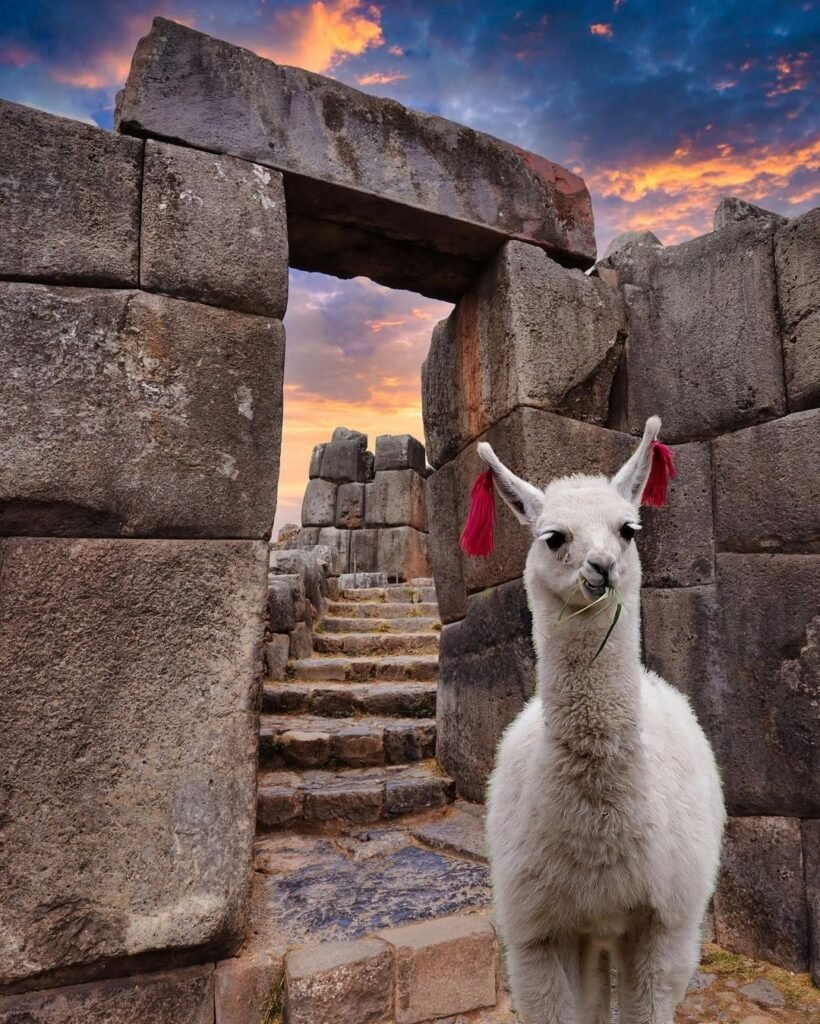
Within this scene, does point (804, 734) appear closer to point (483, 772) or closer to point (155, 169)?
point (483, 772)

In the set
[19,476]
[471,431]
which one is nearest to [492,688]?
[471,431]

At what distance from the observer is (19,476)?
7.89 ft

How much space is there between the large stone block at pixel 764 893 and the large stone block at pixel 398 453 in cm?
1198

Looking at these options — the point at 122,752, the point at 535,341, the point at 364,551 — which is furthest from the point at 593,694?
the point at 364,551

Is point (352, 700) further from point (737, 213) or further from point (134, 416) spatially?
point (737, 213)

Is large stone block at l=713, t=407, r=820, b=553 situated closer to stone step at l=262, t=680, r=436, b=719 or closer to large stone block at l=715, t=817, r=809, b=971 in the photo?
large stone block at l=715, t=817, r=809, b=971

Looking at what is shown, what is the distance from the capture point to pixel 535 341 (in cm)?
356

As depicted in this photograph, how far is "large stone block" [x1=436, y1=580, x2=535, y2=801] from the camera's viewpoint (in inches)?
136

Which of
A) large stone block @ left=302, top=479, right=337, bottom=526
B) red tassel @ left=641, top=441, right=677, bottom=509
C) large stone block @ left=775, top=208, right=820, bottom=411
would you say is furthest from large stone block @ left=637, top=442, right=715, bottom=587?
large stone block @ left=302, top=479, right=337, bottom=526

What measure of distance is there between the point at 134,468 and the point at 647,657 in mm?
2582

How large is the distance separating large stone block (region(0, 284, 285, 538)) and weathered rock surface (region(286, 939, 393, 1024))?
1528mm

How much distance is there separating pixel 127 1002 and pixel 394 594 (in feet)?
27.7

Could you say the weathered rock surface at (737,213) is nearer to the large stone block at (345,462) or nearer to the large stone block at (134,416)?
the large stone block at (134,416)

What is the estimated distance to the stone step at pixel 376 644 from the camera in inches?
305
